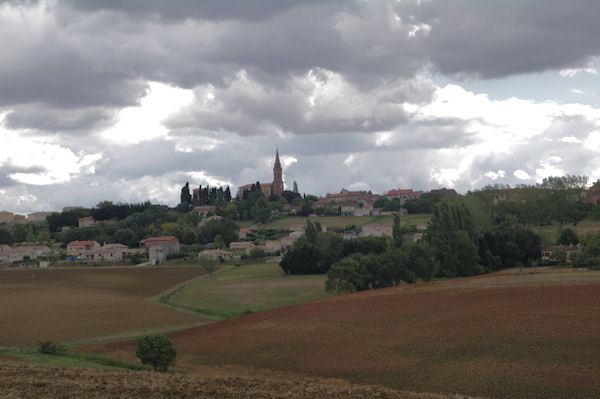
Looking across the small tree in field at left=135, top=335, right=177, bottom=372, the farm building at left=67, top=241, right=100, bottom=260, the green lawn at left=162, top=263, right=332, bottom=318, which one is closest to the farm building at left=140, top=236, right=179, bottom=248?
the farm building at left=67, top=241, right=100, bottom=260

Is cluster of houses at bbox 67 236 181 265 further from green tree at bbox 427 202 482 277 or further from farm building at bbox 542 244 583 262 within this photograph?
farm building at bbox 542 244 583 262

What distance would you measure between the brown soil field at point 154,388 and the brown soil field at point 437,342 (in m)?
4.20

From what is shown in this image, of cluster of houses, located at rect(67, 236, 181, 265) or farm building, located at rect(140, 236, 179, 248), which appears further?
farm building, located at rect(140, 236, 179, 248)

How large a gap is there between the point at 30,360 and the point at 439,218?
→ 62874 millimetres

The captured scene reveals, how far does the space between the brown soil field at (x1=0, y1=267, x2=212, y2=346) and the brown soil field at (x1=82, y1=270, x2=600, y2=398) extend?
295 inches

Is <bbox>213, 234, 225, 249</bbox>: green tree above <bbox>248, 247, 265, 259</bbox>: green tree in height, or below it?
above

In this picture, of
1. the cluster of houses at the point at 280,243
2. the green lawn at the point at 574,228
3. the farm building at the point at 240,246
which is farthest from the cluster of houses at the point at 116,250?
the green lawn at the point at 574,228

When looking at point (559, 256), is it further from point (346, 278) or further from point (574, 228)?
point (574, 228)

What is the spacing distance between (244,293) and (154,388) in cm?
5109

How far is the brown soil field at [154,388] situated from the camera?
20.2 metres

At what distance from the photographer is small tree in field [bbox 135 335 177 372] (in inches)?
1136

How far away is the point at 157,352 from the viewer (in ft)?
94.7

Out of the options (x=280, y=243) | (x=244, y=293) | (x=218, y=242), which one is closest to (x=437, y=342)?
(x=244, y=293)

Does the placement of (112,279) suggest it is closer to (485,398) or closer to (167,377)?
(167,377)
